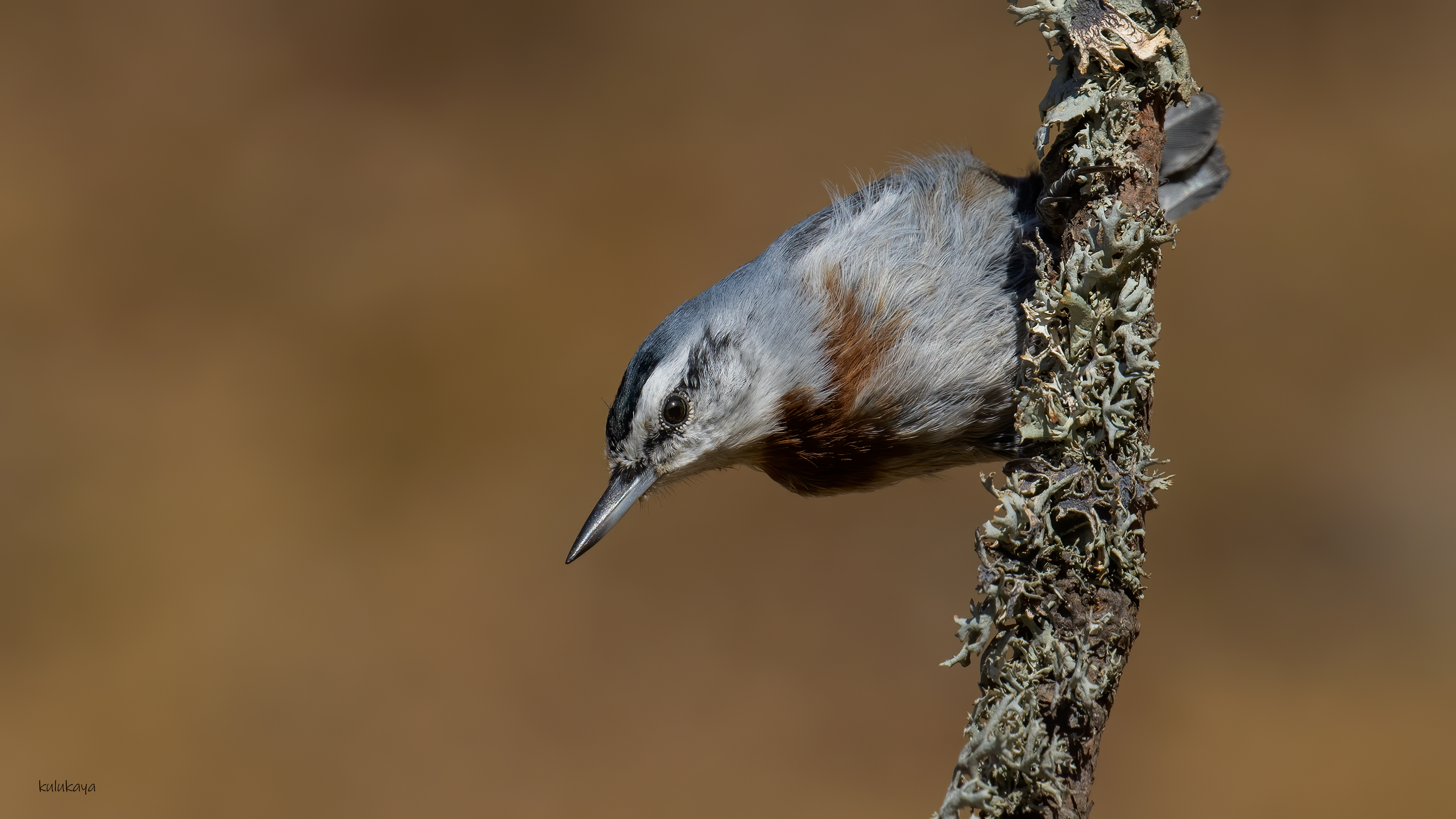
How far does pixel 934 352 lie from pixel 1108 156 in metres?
0.54

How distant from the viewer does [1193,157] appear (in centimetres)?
244

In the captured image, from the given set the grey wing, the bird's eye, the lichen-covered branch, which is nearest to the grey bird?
the bird's eye

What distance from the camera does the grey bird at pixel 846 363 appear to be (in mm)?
2076

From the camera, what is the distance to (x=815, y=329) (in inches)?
82.3

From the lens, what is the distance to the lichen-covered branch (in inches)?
56.1

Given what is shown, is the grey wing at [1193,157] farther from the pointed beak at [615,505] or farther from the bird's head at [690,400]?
the pointed beak at [615,505]

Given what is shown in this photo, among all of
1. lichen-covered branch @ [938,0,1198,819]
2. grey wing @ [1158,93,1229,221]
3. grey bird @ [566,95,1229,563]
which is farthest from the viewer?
grey wing @ [1158,93,1229,221]

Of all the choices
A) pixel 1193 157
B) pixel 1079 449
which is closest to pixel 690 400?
pixel 1079 449

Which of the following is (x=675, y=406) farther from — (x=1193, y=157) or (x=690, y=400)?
(x=1193, y=157)

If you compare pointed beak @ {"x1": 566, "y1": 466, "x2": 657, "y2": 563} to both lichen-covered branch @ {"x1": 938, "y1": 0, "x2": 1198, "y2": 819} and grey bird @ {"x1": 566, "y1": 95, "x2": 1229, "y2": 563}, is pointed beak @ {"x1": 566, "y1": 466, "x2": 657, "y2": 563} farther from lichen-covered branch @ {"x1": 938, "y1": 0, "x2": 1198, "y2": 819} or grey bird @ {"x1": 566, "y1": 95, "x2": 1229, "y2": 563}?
lichen-covered branch @ {"x1": 938, "y1": 0, "x2": 1198, "y2": 819}

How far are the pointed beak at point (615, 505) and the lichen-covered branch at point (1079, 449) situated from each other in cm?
80

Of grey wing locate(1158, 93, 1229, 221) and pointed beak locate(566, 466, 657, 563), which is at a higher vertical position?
grey wing locate(1158, 93, 1229, 221)

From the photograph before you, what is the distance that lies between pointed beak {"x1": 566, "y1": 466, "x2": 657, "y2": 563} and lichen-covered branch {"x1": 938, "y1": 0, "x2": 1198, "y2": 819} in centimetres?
80

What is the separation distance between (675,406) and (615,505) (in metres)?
0.24
